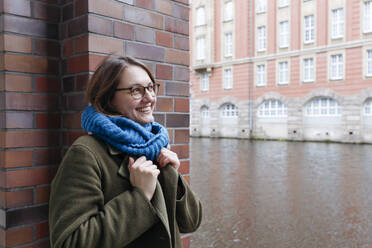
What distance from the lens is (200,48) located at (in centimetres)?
2967

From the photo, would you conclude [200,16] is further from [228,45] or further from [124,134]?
[124,134]

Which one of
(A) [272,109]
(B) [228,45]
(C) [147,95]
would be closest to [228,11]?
(B) [228,45]

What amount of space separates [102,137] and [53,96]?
79cm

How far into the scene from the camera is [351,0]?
70.2 ft

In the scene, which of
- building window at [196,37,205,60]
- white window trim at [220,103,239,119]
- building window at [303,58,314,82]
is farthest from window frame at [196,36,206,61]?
building window at [303,58,314,82]

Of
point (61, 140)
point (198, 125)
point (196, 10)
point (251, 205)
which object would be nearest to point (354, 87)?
point (198, 125)

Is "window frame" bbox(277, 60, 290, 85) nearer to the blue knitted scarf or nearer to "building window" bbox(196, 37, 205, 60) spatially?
"building window" bbox(196, 37, 205, 60)

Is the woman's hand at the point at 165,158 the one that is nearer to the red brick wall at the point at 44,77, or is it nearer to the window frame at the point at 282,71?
the red brick wall at the point at 44,77

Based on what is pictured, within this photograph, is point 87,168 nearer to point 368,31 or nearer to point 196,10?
point 368,31

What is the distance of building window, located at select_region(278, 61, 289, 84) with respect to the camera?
24641 mm

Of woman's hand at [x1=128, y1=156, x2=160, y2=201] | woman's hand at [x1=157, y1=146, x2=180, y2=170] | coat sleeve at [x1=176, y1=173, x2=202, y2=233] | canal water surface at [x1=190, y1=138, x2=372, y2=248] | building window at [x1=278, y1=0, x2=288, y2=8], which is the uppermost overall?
building window at [x1=278, y1=0, x2=288, y2=8]

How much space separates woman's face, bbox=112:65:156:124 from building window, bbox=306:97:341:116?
22.4 metres

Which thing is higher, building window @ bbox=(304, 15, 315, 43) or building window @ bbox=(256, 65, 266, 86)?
building window @ bbox=(304, 15, 315, 43)

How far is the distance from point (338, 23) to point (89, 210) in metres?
23.9
